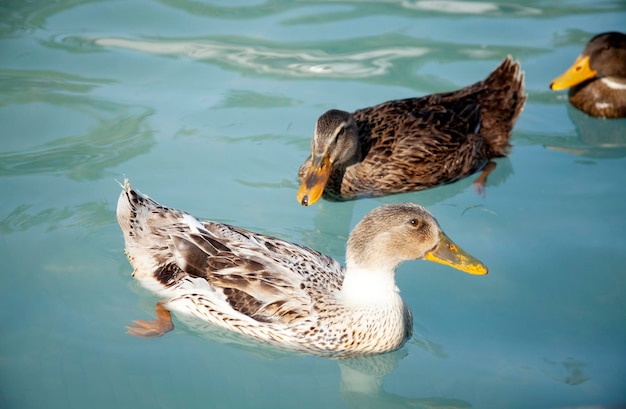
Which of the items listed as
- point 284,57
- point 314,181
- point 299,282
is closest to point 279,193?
point 314,181

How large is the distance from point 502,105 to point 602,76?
1470mm

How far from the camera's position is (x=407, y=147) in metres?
6.66

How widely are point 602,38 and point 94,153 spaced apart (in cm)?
501

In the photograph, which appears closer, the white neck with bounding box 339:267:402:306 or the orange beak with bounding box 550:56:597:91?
the white neck with bounding box 339:267:402:306

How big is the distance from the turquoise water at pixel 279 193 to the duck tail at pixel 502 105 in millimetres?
220

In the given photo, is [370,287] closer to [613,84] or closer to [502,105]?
[502,105]

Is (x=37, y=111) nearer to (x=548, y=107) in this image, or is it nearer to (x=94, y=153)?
(x=94, y=153)

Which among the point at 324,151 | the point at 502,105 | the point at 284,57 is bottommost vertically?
the point at 324,151

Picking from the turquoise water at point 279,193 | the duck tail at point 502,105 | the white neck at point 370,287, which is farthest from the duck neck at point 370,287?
the duck tail at point 502,105

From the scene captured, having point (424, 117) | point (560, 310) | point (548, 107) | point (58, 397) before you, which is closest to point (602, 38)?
point (548, 107)

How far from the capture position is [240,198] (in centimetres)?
657

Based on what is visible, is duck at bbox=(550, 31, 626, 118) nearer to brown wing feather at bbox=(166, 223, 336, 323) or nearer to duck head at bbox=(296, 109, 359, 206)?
duck head at bbox=(296, 109, 359, 206)

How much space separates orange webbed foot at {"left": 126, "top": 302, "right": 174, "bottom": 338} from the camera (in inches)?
202

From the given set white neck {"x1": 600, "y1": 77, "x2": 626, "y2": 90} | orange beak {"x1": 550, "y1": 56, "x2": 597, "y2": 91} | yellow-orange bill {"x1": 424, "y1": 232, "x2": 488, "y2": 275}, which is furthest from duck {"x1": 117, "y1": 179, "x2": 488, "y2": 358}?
white neck {"x1": 600, "y1": 77, "x2": 626, "y2": 90}
